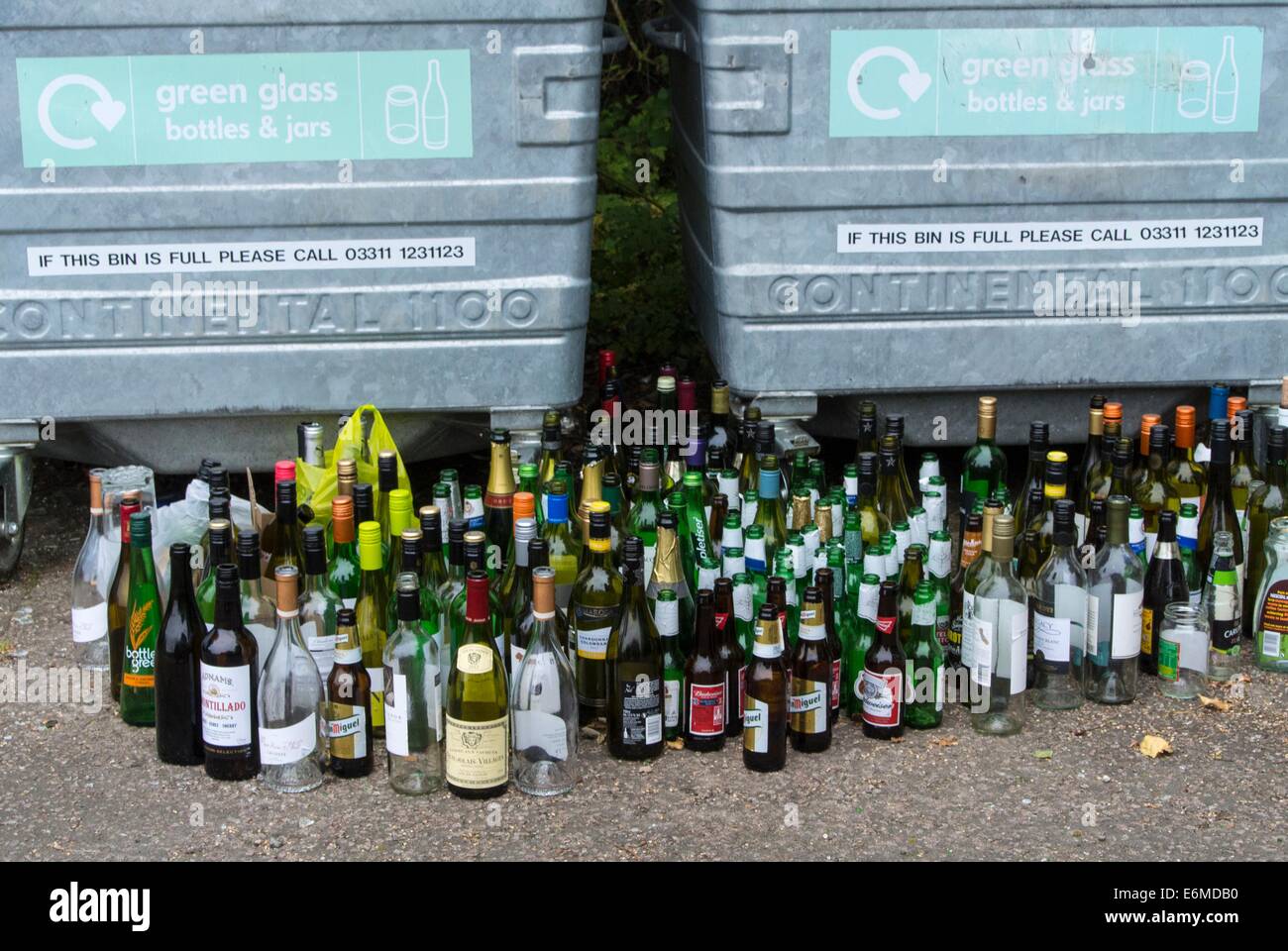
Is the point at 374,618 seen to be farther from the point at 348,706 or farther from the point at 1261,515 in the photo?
the point at 1261,515

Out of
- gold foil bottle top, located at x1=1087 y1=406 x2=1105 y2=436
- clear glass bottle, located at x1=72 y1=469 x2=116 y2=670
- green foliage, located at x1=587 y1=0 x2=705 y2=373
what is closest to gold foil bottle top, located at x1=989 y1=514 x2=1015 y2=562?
gold foil bottle top, located at x1=1087 y1=406 x2=1105 y2=436

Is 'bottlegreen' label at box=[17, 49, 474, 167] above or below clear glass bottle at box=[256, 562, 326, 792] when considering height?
above

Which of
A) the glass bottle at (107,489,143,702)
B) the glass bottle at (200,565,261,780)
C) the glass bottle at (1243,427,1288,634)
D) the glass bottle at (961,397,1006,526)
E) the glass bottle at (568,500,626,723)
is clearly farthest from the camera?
the glass bottle at (961,397,1006,526)

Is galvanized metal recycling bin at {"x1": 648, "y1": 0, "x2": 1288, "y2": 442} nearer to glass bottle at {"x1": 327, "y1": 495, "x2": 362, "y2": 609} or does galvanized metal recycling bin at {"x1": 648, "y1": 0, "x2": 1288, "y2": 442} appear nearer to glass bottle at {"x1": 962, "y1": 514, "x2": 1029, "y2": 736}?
glass bottle at {"x1": 962, "y1": 514, "x2": 1029, "y2": 736}

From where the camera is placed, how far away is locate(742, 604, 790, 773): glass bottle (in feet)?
12.6

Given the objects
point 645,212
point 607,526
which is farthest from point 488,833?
point 645,212

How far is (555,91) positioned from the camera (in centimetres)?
467

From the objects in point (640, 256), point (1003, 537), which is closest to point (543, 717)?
point (1003, 537)

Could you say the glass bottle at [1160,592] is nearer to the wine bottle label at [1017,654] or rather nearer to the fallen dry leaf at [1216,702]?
the fallen dry leaf at [1216,702]

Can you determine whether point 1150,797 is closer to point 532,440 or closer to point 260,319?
point 532,440

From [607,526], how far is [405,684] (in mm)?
596

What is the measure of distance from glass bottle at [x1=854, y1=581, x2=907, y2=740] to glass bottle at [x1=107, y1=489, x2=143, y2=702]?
5.65 feet

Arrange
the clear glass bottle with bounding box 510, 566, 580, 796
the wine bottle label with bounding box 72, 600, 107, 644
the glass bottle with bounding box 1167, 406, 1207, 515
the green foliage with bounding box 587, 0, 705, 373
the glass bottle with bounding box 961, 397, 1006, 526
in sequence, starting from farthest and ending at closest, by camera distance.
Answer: the green foliage with bounding box 587, 0, 705, 373 < the glass bottle with bounding box 961, 397, 1006, 526 < the glass bottle with bounding box 1167, 406, 1207, 515 < the wine bottle label with bounding box 72, 600, 107, 644 < the clear glass bottle with bounding box 510, 566, 580, 796

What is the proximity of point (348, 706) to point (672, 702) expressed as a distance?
0.74 meters
